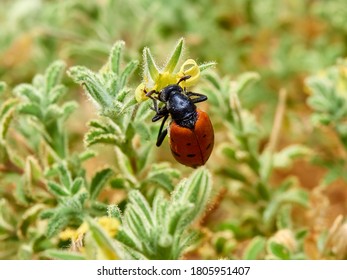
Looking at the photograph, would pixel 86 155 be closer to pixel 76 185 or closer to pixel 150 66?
pixel 76 185

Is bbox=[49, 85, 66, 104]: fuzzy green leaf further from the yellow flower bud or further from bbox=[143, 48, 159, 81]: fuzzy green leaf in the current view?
the yellow flower bud

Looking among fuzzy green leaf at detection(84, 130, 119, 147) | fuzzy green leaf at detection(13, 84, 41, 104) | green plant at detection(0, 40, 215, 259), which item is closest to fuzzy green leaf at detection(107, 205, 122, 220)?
green plant at detection(0, 40, 215, 259)

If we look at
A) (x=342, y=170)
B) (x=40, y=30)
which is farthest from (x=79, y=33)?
(x=342, y=170)

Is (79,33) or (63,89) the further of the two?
(79,33)

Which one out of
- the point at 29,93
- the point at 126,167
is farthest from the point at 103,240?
the point at 29,93
